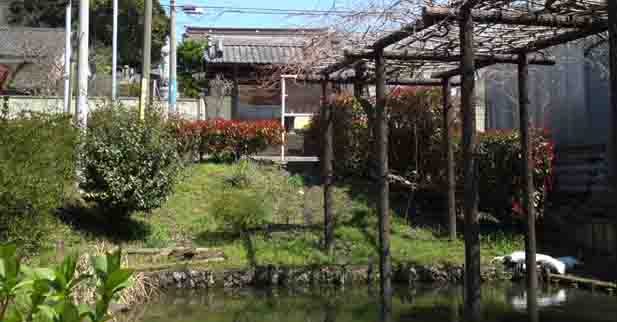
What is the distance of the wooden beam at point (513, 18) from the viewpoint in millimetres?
5855

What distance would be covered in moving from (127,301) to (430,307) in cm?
413

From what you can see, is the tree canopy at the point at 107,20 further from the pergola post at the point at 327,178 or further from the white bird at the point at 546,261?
the white bird at the point at 546,261

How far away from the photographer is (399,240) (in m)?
12.7

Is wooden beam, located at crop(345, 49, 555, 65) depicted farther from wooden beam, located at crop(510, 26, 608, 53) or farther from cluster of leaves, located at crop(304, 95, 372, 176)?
cluster of leaves, located at crop(304, 95, 372, 176)

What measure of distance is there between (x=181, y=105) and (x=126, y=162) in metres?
7.83

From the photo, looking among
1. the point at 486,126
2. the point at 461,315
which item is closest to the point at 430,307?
the point at 461,315

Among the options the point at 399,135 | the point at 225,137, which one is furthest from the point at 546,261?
the point at 225,137

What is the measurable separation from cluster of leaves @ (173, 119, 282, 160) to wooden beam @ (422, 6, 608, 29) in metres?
10.7

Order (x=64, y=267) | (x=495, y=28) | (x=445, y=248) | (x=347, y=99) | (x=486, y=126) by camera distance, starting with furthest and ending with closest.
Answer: (x=486, y=126) < (x=347, y=99) < (x=445, y=248) < (x=495, y=28) < (x=64, y=267)

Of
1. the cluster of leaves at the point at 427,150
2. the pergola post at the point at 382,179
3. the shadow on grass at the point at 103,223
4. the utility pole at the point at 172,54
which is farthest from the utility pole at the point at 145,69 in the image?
the pergola post at the point at 382,179

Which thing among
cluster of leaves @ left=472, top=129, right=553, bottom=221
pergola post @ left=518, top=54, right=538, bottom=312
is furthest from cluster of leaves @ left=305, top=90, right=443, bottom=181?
pergola post @ left=518, top=54, right=538, bottom=312

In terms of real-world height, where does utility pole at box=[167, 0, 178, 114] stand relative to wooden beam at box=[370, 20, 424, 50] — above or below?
above

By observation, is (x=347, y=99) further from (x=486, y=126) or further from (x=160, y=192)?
(x=160, y=192)

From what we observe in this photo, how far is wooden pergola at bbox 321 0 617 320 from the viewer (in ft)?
19.0
